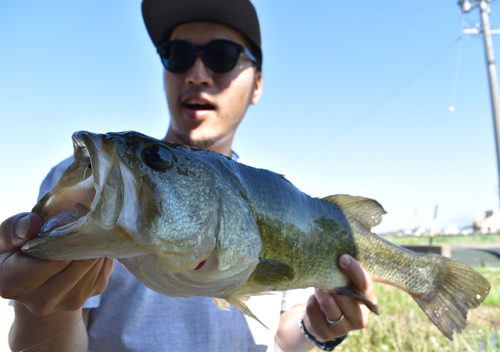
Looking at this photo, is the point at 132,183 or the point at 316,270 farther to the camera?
the point at 316,270

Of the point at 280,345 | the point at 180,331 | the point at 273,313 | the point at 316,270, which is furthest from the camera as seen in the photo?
the point at 280,345

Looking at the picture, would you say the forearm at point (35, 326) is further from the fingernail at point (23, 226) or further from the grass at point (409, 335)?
the grass at point (409, 335)

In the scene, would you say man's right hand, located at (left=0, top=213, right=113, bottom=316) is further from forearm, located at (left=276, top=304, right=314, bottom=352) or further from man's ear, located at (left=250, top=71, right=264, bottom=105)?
man's ear, located at (left=250, top=71, right=264, bottom=105)

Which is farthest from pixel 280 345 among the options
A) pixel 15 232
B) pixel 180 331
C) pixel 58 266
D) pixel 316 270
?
pixel 15 232

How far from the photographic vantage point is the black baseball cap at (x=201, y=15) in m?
3.17

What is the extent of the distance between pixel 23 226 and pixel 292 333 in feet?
7.98

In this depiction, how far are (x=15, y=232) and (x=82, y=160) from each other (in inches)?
13.4

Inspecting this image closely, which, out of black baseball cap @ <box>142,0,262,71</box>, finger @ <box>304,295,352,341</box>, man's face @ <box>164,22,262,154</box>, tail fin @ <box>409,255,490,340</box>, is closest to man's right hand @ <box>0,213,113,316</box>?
finger @ <box>304,295,352,341</box>

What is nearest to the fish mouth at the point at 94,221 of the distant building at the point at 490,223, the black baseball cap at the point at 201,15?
the black baseball cap at the point at 201,15

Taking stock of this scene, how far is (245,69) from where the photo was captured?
3.33 metres

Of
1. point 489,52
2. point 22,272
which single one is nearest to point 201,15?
point 22,272

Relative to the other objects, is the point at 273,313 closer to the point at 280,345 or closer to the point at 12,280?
the point at 280,345

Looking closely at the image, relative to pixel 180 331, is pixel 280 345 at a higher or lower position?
lower

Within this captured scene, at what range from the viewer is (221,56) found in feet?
10.2
